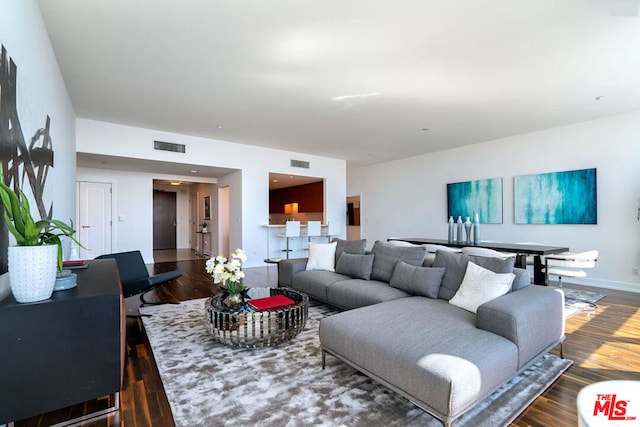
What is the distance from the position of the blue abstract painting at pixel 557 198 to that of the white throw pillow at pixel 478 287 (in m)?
4.07

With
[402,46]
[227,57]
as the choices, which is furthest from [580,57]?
[227,57]

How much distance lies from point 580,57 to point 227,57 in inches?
145

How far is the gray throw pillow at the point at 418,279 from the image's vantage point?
9.62ft

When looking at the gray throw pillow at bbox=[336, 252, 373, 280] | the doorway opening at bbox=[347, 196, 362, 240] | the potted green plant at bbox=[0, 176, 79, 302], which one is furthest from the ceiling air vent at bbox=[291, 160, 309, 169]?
the potted green plant at bbox=[0, 176, 79, 302]

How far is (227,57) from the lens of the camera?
3.22 metres

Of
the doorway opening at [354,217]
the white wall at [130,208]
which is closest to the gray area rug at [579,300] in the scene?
the doorway opening at [354,217]

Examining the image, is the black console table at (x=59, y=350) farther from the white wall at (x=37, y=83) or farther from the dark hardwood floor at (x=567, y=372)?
the white wall at (x=37, y=83)

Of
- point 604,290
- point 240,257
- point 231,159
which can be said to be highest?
point 231,159

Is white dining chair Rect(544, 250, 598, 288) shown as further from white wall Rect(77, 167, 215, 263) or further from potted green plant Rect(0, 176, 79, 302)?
white wall Rect(77, 167, 215, 263)

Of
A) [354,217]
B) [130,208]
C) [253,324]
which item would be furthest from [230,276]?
[354,217]

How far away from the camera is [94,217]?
7242 mm

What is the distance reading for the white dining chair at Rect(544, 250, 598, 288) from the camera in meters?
3.98

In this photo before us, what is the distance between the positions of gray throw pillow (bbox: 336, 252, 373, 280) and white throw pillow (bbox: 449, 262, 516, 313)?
1.15 meters

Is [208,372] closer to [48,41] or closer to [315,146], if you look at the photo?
[48,41]
